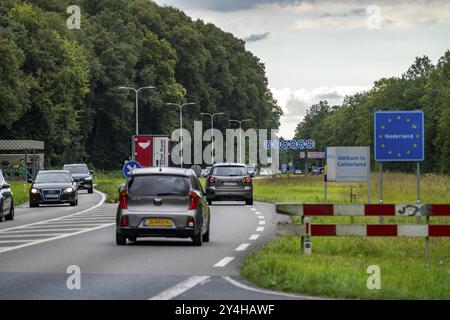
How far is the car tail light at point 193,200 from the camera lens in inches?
795

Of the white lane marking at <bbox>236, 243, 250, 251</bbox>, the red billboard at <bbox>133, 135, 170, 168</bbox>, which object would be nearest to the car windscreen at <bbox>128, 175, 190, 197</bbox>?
the white lane marking at <bbox>236, 243, 250, 251</bbox>

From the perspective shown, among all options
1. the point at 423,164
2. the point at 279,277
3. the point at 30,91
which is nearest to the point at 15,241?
the point at 279,277

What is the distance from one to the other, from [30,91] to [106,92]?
63.8 feet

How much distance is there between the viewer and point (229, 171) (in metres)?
41.8

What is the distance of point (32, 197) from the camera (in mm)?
41500

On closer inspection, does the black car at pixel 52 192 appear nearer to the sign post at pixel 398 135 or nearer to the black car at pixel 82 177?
the black car at pixel 82 177

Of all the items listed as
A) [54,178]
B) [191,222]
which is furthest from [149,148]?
[191,222]

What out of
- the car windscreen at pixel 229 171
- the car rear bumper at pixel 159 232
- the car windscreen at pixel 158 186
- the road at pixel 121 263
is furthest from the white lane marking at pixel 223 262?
the car windscreen at pixel 229 171

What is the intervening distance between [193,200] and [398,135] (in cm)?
419

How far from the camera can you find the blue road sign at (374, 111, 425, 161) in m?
21.0

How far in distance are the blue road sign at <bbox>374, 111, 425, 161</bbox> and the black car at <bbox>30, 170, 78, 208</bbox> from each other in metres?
22.7

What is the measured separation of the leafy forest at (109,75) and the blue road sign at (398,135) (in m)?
56.6

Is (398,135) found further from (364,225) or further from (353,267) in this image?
(353,267)

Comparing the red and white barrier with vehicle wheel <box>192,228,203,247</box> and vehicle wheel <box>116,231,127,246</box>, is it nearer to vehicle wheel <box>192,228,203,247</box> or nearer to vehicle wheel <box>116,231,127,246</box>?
vehicle wheel <box>192,228,203,247</box>
